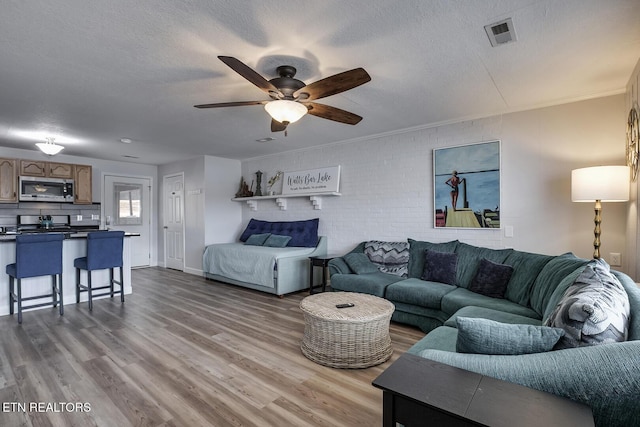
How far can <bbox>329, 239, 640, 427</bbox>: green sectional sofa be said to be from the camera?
3.23ft

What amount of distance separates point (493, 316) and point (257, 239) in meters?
4.21

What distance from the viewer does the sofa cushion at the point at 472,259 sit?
3389 millimetres

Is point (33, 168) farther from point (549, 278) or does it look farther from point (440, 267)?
point (549, 278)

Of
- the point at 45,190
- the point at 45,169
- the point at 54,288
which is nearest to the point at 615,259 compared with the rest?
the point at 54,288

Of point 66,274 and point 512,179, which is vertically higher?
point 512,179

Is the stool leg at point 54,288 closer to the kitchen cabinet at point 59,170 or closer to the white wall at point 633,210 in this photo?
the kitchen cabinet at point 59,170

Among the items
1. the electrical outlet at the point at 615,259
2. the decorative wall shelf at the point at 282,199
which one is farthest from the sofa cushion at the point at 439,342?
the decorative wall shelf at the point at 282,199

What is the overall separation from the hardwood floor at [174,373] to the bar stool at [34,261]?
255mm

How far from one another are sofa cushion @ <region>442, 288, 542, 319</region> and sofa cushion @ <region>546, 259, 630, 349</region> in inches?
45.7

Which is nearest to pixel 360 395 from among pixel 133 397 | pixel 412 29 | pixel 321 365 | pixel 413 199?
pixel 321 365

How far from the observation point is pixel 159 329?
3344mm

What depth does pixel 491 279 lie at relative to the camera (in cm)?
308

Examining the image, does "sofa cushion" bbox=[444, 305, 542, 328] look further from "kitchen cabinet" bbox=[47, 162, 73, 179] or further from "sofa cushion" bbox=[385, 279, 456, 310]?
"kitchen cabinet" bbox=[47, 162, 73, 179]

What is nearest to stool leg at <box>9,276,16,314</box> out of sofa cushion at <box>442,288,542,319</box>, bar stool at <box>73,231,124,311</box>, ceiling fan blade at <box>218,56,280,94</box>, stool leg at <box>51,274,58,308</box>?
stool leg at <box>51,274,58,308</box>
